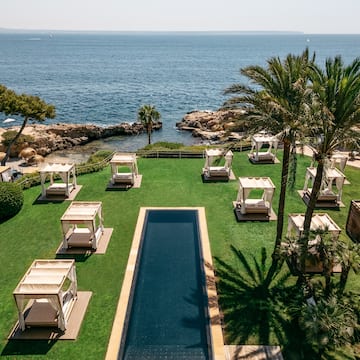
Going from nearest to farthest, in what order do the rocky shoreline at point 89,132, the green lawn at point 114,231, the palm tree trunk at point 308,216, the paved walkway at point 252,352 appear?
1. the paved walkway at point 252,352
2. the green lawn at point 114,231
3. the palm tree trunk at point 308,216
4. the rocky shoreline at point 89,132

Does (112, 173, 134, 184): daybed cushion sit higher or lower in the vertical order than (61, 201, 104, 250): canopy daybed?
lower

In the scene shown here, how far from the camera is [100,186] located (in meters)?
22.9

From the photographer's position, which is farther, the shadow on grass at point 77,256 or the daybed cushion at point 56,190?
the daybed cushion at point 56,190

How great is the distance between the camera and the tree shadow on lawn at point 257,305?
11.0 m

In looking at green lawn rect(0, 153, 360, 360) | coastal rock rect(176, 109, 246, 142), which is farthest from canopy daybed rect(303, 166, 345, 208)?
coastal rock rect(176, 109, 246, 142)

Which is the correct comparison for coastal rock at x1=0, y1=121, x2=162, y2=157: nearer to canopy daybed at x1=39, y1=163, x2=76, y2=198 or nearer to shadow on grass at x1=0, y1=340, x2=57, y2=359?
canopy daybed at x1=39, y1=163, x2=76, y2=198

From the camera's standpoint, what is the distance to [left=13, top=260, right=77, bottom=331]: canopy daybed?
36.3 feet

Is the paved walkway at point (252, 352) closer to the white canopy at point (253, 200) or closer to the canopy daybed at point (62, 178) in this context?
the white canopy at point (253, 200)

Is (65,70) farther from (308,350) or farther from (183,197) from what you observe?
(308,350)

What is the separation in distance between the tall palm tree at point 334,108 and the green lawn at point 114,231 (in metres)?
5.56

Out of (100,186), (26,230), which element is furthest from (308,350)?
(100,186)

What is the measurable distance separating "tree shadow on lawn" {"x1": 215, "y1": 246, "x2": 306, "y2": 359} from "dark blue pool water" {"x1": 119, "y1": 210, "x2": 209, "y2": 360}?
91cm

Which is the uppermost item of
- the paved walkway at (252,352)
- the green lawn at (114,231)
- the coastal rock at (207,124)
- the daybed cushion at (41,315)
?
the daybed cushion at (41,315)

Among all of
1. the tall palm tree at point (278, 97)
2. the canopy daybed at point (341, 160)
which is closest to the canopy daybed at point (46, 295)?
the tall palm tree at point (278, 97)
